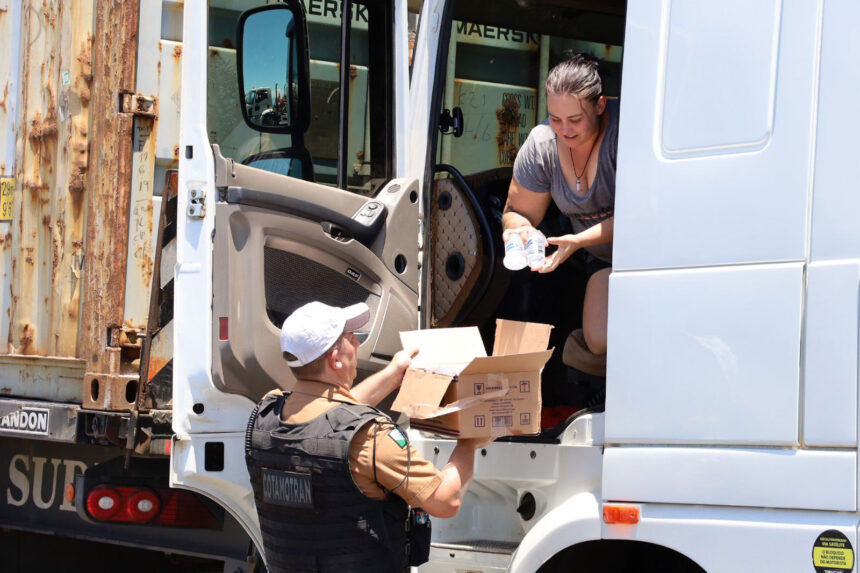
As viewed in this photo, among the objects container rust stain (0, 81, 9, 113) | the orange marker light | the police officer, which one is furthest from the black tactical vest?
container rust stain (0, 81, 9, 113)

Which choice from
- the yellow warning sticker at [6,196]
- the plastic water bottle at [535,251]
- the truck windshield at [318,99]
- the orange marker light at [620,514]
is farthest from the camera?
the yellow warning sticker at [6,196]

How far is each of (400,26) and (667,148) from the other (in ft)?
4.73

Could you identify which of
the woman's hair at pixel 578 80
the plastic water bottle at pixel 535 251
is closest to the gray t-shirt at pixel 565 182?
the woman's hair at pixel 578 80

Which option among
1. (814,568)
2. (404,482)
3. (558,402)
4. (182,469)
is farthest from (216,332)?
(814,568)

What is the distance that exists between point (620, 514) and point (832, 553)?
0.53 meters

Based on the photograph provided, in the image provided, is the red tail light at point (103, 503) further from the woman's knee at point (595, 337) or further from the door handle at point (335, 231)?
the woman's knee at point (595, 337)

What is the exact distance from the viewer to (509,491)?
11.3ft

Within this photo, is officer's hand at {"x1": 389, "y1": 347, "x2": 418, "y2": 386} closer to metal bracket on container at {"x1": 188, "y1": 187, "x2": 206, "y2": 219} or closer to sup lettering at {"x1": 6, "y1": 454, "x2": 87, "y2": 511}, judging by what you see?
metal bracket on container at {"x1": 188, "y1": 187, "x2": 206, "y2": 219}

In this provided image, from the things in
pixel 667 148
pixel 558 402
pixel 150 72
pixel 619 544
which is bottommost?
pixel 619 544

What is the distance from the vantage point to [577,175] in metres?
3.38

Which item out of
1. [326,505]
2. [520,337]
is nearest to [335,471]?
[326,505]

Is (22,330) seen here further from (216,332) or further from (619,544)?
(619,544)

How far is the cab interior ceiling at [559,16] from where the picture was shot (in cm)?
458

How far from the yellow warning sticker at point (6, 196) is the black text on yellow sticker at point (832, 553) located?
3842 millimetres
